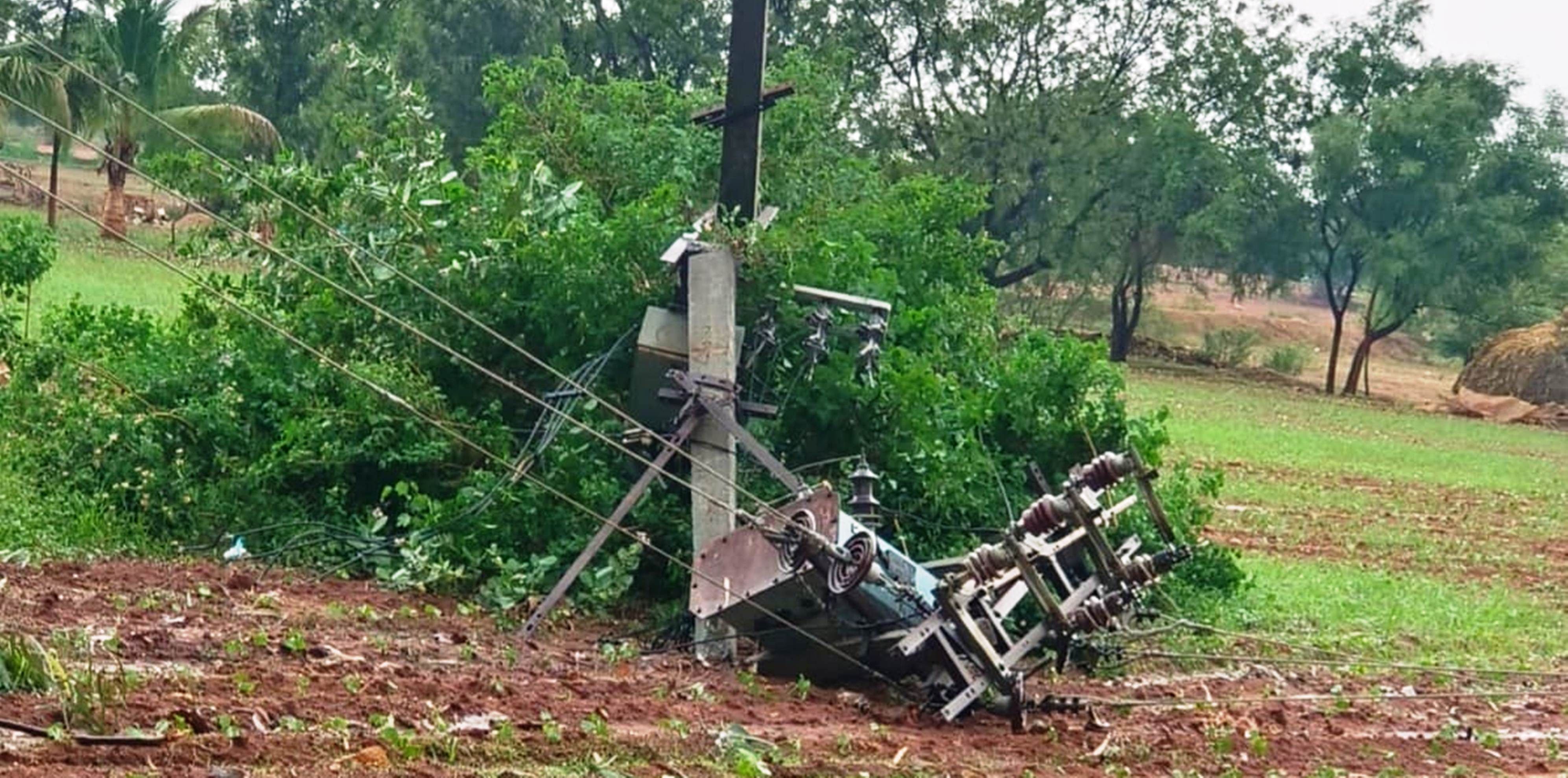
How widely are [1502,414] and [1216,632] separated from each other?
32.3 metres

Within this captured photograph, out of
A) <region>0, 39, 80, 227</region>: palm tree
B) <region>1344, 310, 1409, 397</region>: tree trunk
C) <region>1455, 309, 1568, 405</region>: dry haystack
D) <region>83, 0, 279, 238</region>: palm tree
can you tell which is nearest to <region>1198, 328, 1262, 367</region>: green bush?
<region>1344, 310, 1409, 397</region>: tree trunk

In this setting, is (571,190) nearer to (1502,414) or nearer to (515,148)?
(515,148)

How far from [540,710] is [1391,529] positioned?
13.3 m

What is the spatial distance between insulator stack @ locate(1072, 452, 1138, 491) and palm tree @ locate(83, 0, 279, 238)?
2768 centimetres

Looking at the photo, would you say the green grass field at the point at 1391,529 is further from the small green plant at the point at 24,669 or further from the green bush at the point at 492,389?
the small green plant at the point at 24,669

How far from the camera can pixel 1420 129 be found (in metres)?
40.9

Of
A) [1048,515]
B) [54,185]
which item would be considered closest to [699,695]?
[1048,515]

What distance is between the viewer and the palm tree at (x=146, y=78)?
33.7 meters

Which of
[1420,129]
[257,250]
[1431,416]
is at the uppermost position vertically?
[1420,129]

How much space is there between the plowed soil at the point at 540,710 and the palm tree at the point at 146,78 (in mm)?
26384

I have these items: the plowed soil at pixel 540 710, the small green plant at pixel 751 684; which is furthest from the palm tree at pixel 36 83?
the small green plant at pixel 751 684

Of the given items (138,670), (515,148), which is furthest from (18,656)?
(515,148)

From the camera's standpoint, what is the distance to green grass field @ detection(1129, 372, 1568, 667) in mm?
11844

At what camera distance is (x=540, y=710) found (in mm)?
6504
